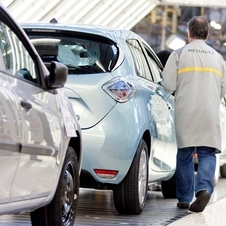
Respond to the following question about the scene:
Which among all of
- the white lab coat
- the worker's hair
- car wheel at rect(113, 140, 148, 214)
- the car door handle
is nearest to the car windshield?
car wheel at rect(113, 140, 148, 214)

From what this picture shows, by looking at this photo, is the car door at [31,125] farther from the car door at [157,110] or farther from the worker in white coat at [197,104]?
the worker in white coat at [197,104]

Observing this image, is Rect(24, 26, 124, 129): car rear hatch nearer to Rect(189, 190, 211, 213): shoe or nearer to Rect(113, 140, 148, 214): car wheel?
Rect(113, 140, 148, 214): car wheel

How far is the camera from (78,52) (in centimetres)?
850

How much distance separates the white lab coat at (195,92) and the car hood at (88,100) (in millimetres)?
1416

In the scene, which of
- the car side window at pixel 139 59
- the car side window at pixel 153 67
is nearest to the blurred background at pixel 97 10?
the car side window at pixel 153 67

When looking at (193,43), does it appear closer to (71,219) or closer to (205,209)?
(205,209)

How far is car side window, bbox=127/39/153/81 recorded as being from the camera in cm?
905

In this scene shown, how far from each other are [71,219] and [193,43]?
325 cm

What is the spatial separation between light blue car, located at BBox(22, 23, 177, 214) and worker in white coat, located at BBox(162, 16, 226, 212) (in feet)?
1.16

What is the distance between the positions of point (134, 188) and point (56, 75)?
2.34 metres

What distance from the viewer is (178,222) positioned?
8.23 m

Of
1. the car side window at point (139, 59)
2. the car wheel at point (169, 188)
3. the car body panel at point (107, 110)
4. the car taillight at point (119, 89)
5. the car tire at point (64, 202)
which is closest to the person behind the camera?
the car tire at point (64, 202)

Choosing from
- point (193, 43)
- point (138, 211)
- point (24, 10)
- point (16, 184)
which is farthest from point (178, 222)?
point (24, 10)

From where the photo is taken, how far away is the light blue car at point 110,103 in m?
8.21
